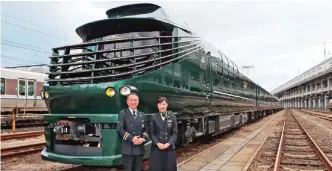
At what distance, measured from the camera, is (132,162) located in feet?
14.6

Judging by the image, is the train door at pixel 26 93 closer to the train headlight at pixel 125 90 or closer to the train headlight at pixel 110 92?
the train headlight at pixel 110 92

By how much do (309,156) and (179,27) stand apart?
5273mm

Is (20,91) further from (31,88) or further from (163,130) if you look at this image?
(163,130)

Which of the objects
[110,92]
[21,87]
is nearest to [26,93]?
[21,87]

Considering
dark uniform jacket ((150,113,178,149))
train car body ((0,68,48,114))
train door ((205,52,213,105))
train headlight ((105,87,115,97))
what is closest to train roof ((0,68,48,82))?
train car body ((0,68,48,114))

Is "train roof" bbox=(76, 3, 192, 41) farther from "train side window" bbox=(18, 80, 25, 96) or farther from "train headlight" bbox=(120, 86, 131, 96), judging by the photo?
"train side window" bbox=(18, 80, 25, 96)

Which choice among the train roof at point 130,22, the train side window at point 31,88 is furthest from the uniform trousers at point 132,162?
the train side window at point 31,88

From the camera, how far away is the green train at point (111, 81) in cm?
530

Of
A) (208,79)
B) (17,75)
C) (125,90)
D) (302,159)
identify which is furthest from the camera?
(17,75)

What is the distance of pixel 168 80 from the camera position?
6.30 meters

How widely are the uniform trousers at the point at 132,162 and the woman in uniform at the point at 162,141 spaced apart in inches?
6.6

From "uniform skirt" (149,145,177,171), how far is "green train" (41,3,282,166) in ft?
2.93

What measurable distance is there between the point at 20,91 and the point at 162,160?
18820mm

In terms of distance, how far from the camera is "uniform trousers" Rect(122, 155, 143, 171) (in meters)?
4.43
